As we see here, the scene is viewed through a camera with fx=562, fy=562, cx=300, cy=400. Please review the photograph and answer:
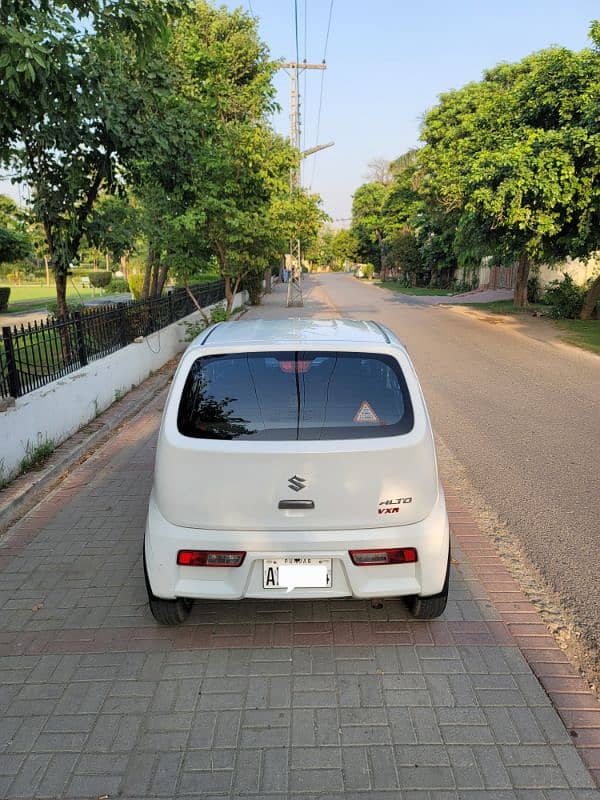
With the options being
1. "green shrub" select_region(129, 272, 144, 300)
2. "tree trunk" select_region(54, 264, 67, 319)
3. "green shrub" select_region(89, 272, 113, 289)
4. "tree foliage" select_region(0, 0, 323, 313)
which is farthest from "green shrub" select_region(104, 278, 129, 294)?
"tree trunk" select_region(54, 264, 67, 319)

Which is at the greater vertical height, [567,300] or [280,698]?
[567,300]

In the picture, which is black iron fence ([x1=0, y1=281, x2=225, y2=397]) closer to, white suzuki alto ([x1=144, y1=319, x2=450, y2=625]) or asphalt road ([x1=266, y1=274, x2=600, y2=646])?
white suzuki alto ([x1=144, y1=319, x2=450, y2=625])

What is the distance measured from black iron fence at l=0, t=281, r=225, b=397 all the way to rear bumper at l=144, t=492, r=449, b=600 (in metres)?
3.57

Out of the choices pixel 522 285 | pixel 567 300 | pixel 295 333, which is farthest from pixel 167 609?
pixel 522 285

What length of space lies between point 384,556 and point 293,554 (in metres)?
0.46

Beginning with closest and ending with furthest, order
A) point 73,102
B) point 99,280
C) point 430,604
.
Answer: point 430,604
point 73,102
point 99,280

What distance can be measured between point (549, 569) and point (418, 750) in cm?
194

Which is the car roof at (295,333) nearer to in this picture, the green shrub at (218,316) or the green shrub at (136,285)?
the green shrub at (218,316)

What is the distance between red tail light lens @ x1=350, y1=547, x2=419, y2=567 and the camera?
2.82 m

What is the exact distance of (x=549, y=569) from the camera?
3.89 m

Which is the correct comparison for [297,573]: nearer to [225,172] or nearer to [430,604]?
[430,604]

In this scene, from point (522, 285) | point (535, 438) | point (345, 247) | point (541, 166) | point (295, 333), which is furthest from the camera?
point (345, 247)

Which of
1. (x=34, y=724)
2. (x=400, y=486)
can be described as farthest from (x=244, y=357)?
(x=34, y=724)

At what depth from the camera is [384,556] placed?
285 centimetres
